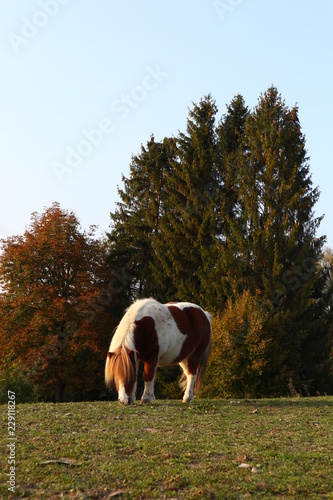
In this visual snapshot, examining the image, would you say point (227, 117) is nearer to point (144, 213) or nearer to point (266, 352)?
point (144, 213)

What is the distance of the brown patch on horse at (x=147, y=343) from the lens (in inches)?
418

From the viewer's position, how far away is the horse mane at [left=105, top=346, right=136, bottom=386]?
32.8ft

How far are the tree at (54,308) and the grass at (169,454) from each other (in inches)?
772

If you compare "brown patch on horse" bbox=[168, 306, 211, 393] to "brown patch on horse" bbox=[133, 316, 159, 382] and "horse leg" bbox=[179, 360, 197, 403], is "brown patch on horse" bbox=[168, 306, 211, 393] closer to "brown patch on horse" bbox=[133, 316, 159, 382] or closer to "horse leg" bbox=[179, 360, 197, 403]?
"horse leg" bbox=[179, 360, 197, 403]

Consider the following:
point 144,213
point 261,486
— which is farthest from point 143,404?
point 144,213

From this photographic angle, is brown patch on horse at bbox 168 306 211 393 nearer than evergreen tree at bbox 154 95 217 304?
Yes

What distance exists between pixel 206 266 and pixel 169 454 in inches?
1009

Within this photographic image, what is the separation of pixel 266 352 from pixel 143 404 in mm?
11365

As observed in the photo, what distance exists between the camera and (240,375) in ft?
66.8

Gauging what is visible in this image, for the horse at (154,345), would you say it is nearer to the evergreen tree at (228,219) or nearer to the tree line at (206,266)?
the tree line at (206,266)

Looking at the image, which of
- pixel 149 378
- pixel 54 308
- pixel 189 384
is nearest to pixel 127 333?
pixel 149 378

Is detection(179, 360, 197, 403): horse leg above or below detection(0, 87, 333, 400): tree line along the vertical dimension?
below

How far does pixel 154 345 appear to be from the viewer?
10.9m

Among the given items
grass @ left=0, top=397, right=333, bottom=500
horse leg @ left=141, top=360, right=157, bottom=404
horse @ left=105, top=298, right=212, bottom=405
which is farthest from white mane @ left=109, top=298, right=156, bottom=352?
grass @ left=0, top=397, right=333, bottom=500
